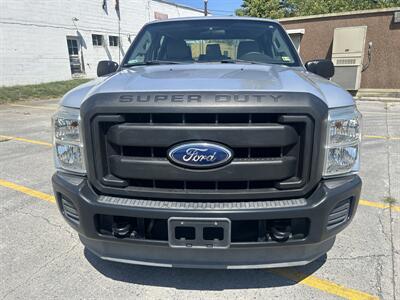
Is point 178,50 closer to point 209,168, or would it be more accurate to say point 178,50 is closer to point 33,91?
point 209,168

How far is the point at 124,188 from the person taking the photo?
2045 mm

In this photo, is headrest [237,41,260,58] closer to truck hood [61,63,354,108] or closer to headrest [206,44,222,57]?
headrest [206,44,222,57]

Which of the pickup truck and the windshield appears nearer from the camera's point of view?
the pickup truck

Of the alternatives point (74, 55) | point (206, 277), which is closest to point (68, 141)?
point (206, 277)

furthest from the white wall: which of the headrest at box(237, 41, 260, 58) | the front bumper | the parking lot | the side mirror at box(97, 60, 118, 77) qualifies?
the front bumper

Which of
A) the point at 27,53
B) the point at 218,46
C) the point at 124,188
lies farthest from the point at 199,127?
the point at 27,53

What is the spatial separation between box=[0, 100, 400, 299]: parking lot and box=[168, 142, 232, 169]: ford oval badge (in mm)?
1036

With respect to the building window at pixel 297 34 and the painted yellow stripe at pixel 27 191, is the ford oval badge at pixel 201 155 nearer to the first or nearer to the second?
the painted yellow stripe at pixel 27 191

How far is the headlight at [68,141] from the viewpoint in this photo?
2.10 meters

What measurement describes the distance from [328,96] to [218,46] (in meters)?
1.69

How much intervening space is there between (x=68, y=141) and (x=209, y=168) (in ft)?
3.16

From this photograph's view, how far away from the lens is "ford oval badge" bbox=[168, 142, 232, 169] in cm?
188

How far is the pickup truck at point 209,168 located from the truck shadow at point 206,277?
1.25ft

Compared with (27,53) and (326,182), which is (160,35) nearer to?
(326,182)
